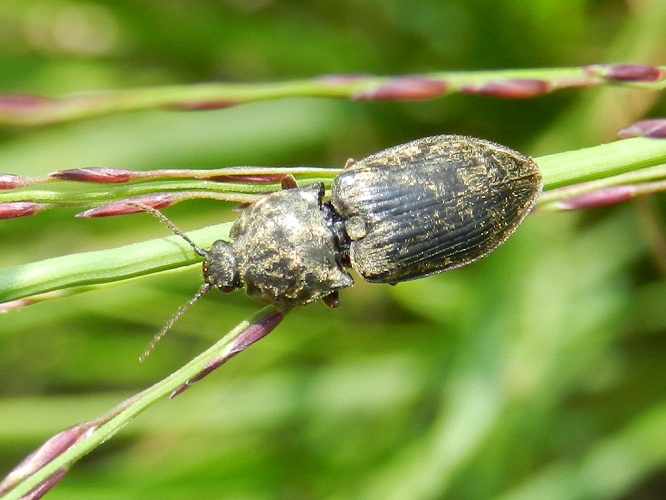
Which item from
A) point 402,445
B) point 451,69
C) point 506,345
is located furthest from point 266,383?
point 451,69

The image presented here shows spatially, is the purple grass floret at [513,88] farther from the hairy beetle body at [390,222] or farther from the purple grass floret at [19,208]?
the purple grass floret at [19,208]

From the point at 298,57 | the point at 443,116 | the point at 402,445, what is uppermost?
the point at 298,57

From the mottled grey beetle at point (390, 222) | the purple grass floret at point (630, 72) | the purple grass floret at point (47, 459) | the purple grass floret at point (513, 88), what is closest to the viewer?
the purple grass floret at point (47, 459)

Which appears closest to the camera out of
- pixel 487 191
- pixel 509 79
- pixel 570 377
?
pixel 509 79

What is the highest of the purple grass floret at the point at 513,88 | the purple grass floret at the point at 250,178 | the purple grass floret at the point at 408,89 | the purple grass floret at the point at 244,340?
the purple grass floret at the point at 408,89

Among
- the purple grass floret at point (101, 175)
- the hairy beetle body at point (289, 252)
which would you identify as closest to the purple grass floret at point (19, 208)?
the purple grass floret at point (101, 175)

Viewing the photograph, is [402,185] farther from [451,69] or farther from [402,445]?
[451,69]

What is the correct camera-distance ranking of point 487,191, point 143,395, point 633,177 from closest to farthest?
point 143,395, point 633,177, point 487,191

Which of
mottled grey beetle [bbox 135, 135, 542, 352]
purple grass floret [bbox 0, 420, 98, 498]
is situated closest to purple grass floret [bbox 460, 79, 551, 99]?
mottled grey beetle [bbox 135, 135, 542, 352]
